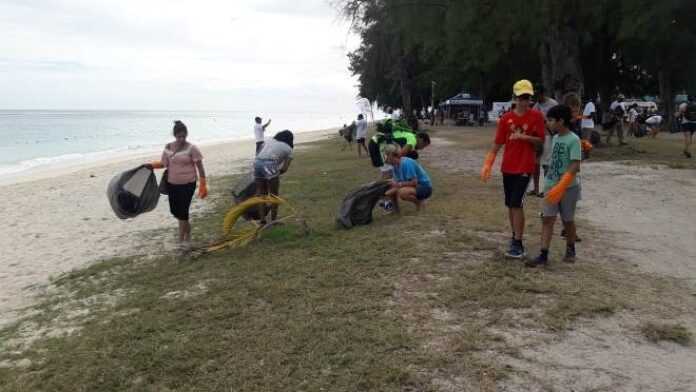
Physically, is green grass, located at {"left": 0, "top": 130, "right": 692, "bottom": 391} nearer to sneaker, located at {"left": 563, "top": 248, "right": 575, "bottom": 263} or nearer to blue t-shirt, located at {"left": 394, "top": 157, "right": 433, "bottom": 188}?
sneaker, located at {"left": 563, "top": 248, "right": 575, "bottom": 263}

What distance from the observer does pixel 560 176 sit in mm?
4898

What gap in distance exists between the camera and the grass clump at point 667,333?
11.5ft

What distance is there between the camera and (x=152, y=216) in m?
10.2

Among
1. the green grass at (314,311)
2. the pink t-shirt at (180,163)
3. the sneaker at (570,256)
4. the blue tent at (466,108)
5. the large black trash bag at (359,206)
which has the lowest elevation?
the green grass at (314,311)

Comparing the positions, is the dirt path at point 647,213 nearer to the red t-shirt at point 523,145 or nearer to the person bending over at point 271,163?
the red t-shirt at point 523,145

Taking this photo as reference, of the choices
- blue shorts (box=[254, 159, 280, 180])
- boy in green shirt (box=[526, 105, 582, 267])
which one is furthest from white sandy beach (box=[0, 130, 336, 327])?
boy in green shirt (box=[526, 105, 582, 267])

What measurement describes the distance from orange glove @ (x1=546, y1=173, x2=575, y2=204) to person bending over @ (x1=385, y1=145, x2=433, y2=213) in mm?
2626

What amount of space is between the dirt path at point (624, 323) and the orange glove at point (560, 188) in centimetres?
103

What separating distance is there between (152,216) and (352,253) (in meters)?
5.84

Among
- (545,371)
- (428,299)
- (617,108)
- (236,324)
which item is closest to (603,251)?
(428,299)

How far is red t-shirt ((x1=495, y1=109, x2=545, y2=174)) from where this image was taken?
16.1 ft

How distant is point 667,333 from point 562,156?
181cm

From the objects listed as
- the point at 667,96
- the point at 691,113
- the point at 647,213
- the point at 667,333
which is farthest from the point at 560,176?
the point at 667,96

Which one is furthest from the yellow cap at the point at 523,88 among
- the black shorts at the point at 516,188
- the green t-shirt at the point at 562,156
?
the black shorts at the point at 516,188
